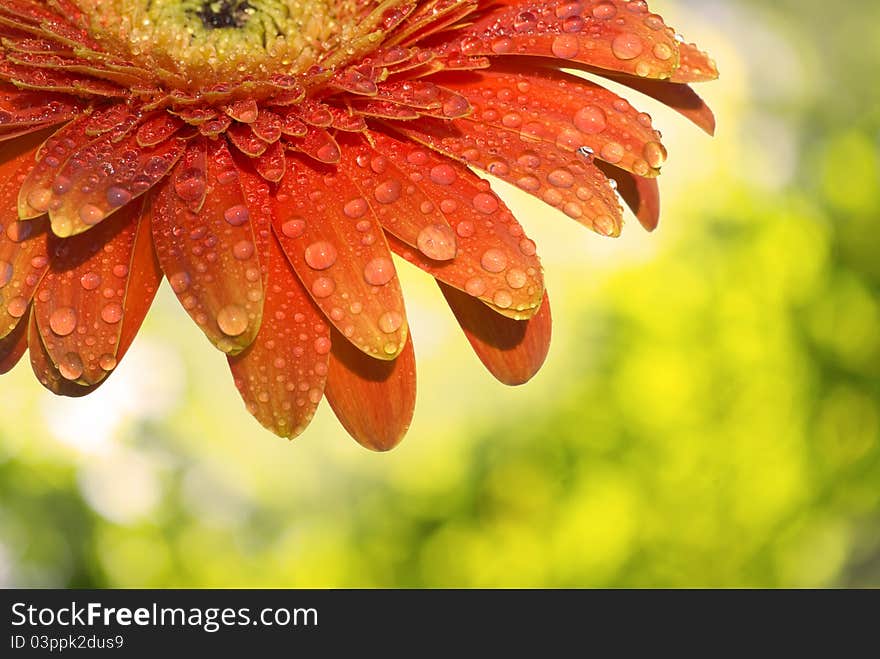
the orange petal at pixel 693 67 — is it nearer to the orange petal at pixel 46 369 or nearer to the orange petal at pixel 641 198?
the orange petal at pixel 641 198

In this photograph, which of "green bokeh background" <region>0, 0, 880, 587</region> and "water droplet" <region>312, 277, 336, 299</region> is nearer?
"water droplet" <region>312, 277, 336, 299</region>

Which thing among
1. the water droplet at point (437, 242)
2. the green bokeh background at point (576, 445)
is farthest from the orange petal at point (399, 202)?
the green bokeh background at point (576, 445)

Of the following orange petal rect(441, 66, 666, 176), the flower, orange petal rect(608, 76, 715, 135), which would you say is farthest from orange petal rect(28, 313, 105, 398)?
orange petal rect(608, 76, 715, 135)

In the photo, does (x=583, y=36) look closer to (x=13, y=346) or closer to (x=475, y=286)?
(x=475, y=286)

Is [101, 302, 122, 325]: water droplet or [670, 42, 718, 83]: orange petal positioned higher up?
[670, 42, 718, 83]: orange petal

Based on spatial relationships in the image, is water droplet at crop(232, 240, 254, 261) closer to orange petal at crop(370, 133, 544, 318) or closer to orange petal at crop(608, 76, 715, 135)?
orange petal at crop(370, 133, 544, 318)

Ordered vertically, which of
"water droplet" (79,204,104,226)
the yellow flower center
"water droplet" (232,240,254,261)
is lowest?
"water droplet" (232,240,254,261)

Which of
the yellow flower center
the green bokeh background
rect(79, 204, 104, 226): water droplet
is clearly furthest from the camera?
the green bokeh background
